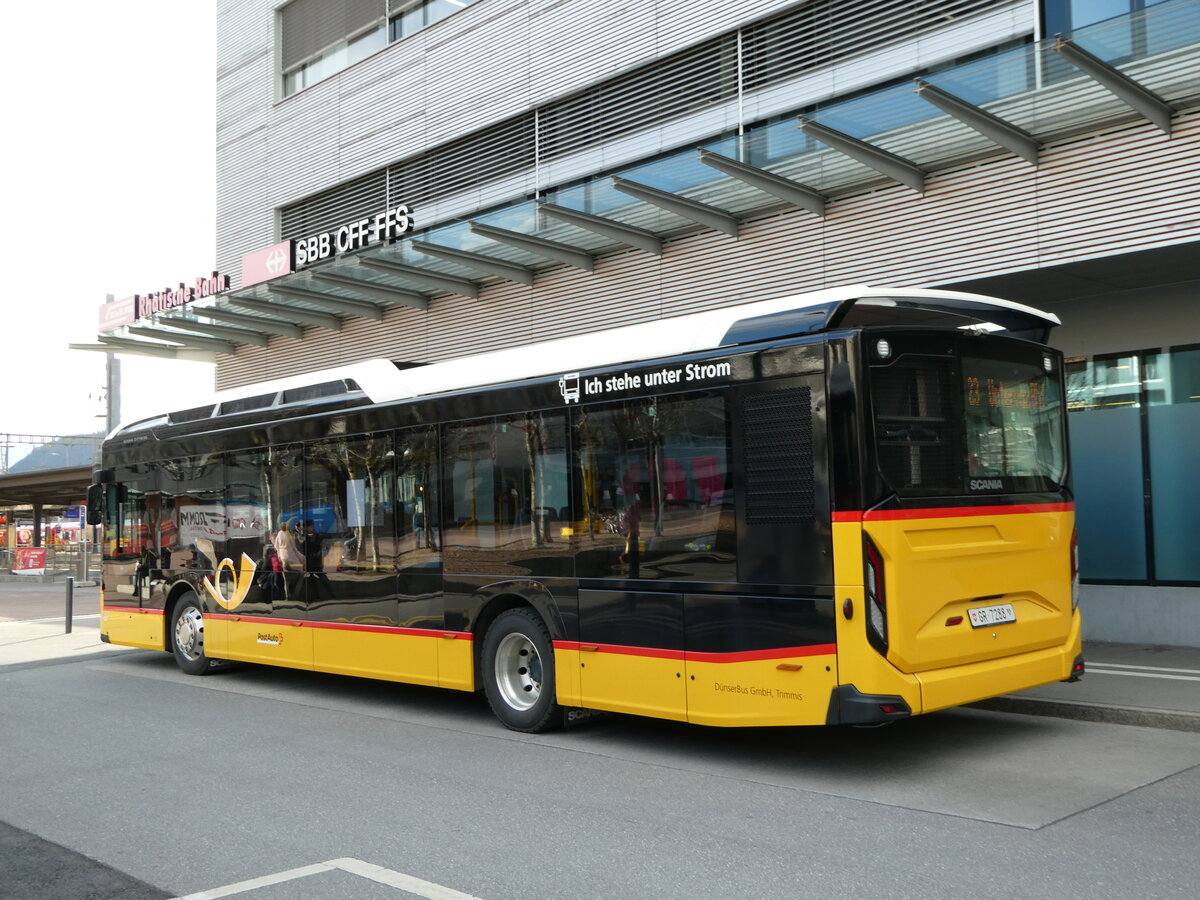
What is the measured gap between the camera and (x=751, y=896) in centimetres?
481

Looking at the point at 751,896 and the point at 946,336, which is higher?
the point at 946,336

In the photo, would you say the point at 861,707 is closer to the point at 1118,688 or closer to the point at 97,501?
the point at 1118,688

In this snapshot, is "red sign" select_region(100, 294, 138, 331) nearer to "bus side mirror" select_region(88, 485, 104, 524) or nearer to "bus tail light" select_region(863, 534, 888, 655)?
"bus side mirror" select_region(88, 485, 104, 524)

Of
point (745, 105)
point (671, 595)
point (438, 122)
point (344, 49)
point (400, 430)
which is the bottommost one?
point (671, 595)

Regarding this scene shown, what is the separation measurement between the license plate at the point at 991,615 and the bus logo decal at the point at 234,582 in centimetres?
747

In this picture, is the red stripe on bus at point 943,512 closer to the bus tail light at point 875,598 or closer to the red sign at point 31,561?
the bus tail light at point 875,598

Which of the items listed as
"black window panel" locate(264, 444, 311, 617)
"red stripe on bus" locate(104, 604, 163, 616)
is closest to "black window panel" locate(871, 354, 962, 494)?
"black window panel" locate(264, 444, 311, 617)

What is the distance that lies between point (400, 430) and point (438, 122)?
11.6 metres

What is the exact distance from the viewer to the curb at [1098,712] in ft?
26.8

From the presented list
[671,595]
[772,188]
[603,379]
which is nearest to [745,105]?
[772,188]

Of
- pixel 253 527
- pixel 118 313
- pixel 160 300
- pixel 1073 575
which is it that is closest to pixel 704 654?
pixel 1073 575

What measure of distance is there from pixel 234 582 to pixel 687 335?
6549mm

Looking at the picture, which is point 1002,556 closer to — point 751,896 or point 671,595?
point 671,595

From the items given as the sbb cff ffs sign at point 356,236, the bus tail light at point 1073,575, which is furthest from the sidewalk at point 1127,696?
the sbb cff ffs sign at point 356,236
